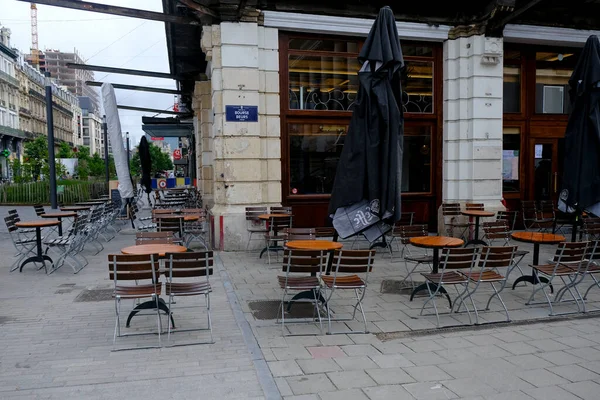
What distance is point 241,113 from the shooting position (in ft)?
34.8

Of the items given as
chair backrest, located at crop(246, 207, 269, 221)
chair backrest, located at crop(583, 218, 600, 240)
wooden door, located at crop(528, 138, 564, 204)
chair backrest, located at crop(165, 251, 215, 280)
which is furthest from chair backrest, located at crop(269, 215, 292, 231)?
wooden door, located at crop(528, 138, 564, 204)

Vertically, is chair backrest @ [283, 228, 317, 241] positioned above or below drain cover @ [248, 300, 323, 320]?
above

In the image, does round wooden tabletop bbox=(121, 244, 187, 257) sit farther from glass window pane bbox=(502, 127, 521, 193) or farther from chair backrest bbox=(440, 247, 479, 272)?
glass window pane bbox=(502, 127, 521, 193)

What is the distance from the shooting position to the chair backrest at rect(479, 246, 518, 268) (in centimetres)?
598

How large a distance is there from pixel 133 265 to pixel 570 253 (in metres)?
5.36

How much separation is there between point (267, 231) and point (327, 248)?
164 inches

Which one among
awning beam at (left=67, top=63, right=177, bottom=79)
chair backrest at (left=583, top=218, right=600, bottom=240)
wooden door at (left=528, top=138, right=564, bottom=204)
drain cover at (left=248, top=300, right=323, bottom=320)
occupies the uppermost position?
awning beam at (left=67, top=63, right=177, bottom=79)

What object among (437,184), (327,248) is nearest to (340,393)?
(327,248)

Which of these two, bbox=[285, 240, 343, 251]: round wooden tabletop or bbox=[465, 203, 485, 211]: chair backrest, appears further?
bbox=[465, 203, 485, 211]: chair backrest

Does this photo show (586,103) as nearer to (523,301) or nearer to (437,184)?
(523,301)

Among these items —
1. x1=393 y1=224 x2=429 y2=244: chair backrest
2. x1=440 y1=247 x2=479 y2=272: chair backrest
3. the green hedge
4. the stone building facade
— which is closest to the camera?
x1=440 y1=247 x2=479 y2=272: chair backrest

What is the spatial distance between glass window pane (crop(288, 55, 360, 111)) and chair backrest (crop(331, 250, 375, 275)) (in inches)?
263

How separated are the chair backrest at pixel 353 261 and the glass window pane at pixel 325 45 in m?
7.30

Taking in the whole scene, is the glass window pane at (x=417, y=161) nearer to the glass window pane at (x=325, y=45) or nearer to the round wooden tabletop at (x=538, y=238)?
the glass window pane at (x=325, y=45)
